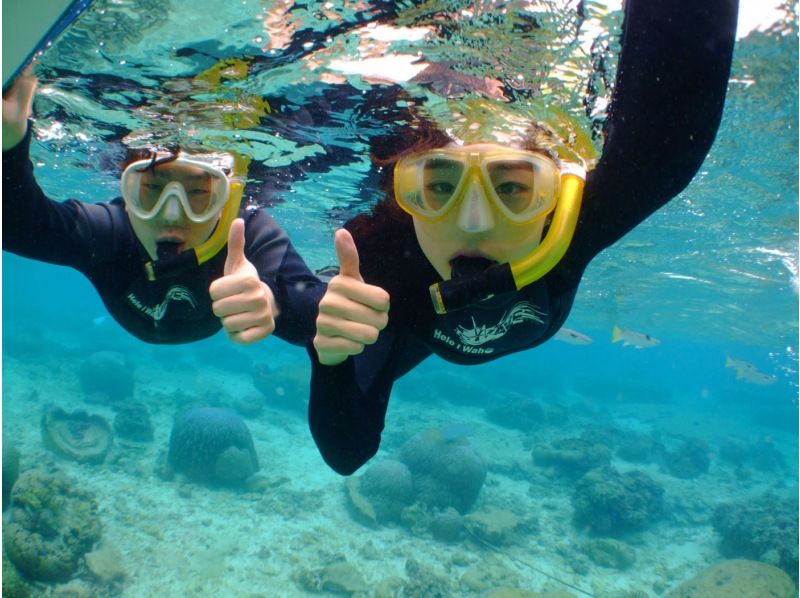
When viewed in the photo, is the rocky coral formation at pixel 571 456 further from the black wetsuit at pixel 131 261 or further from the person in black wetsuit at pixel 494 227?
the black wetsuit at pixel 131 261

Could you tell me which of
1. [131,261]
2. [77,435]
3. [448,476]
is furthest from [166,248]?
[77,435]

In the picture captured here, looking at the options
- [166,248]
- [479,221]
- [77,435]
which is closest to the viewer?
[479,221]

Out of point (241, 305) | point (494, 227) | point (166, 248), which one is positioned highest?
point (494, 227)

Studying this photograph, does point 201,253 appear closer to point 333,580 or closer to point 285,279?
point 285,279

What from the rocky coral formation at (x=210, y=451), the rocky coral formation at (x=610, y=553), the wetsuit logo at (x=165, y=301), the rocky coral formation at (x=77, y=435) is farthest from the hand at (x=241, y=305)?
the rocky coral formation at (x=77, y=435)

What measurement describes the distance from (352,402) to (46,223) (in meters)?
3.20

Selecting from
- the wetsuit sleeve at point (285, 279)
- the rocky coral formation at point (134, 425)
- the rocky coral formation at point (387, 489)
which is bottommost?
the rocky coral formation at point (134, 425)

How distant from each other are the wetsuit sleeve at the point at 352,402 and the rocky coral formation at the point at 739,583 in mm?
8991

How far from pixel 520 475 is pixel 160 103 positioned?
14731 mm

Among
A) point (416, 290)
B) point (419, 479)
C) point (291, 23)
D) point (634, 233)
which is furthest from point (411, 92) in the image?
point (634, 233)

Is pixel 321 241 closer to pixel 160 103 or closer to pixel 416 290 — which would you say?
pixel 160 103

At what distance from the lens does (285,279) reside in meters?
3.96

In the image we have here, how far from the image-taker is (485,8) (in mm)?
4336

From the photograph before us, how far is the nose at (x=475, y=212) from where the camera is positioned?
3064 mm
